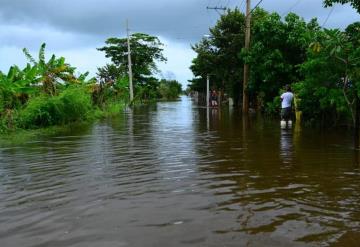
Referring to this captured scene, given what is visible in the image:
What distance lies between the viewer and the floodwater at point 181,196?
17.8 ft

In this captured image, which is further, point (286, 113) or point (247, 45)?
point (247, 45)

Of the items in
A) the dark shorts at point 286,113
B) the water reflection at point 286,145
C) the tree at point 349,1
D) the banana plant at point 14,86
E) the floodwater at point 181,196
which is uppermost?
the tree at point 349,1

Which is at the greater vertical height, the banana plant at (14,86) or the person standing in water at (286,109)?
the banana plant at (14,86)

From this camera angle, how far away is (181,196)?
23.9ft

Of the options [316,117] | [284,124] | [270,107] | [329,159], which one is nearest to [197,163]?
[329,159]

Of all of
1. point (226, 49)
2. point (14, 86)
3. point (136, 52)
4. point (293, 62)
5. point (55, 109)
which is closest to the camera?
point (14, 86)

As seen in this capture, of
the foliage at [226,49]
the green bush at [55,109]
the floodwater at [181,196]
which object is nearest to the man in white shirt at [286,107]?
the floodwater at [181,196]

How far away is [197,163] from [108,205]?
3.97 m

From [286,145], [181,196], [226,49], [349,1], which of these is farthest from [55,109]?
[226,49]

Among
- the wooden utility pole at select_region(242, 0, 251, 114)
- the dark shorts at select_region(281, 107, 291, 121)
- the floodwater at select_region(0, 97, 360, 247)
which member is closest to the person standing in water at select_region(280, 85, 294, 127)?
the dark shorts at select_region(281, 107, 291, 121)

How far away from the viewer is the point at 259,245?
5.04 meters

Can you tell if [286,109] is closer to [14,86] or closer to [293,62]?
[293,62]

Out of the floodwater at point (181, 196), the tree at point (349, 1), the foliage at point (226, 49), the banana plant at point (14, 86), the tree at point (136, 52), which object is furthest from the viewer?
the tree at point (136, 52)

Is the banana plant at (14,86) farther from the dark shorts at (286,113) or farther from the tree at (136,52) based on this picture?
the tree at (136,52)
